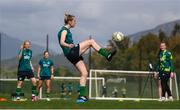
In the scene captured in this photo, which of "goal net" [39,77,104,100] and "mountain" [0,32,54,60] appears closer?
"goal net" [39,77,104,100]

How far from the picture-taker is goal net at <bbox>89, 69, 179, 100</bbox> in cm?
2311

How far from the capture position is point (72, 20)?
12.1 metres

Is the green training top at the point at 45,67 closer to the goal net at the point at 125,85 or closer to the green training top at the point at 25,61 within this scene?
the green training top at the point at 25,61

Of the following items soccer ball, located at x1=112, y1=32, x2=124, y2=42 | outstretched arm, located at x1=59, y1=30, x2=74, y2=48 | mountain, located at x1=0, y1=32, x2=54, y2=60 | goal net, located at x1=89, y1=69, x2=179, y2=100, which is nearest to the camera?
outstretched arm, located at x1=59, y1=30, x2=74, y2=48

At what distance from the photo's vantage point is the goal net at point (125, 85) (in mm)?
23109

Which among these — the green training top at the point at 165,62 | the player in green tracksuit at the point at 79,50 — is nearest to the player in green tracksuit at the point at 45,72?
the green training top at the point at 165,62

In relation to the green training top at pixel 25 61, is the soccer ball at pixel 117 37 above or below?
above

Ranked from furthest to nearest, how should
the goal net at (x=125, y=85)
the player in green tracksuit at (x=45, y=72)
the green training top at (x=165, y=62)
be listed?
the goal net at (x=125, y=85), the player in green tracksuit at (x=45, y=72), the green training top at (x=165, y=62)

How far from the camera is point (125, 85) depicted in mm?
24953

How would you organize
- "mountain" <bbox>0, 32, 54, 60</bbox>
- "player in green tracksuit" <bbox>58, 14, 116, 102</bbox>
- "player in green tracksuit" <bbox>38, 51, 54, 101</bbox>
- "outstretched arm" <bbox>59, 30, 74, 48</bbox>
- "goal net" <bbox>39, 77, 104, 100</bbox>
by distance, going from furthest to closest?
"mountain" <bbox>0, 32, 54, 60</bbox>, "goal net" <bbox>39, 77, 104, 100</bbox>, "player in green tracksuit" <bbox>38, 51, 54, 101</bbox>, "outstretched arm" <bbox>59, 30, 74, 48</bbox>, "player in green tracksuit" <bbox>58, 14, 116, 102</bbox>

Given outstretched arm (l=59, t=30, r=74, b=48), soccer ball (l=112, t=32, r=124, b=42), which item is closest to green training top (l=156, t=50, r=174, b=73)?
soccer ball (l=112, t=32, r=124, b=42)

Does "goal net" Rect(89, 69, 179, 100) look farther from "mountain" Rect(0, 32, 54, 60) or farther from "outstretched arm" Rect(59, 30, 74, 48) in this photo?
"outstretched arm" Rect(59, 30, 74, 48)

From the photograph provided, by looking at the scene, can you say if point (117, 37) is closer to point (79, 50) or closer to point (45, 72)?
point (79, 50)

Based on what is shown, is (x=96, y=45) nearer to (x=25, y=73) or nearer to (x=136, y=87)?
(x=25, y=73)
